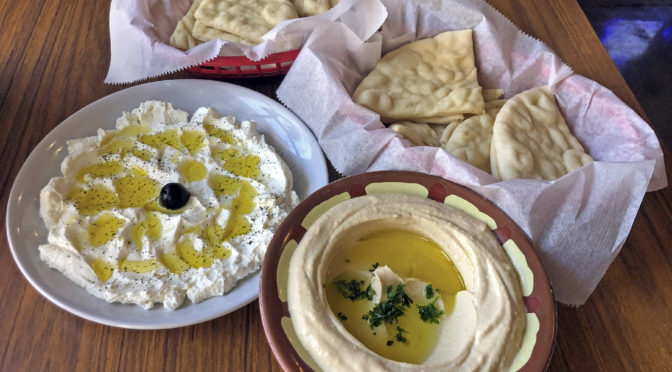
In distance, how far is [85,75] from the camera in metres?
1.95

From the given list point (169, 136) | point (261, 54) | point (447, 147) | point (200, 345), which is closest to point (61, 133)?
point (169, 136)

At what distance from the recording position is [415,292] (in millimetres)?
1229

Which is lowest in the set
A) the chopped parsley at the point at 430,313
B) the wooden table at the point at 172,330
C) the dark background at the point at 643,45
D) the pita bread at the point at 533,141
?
the dark background at the point at 643,45

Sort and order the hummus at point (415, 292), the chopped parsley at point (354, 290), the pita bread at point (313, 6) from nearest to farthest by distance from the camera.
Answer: the hummus at point (415, 292)
the chopped parsley at point (354, 290)
the pita bread at point (313, 6)

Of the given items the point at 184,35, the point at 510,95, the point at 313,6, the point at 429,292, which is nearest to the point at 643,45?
the point at 510,95

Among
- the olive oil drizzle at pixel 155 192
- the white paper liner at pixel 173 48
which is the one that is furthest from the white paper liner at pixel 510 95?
the olive oil drizzle at pixel 155 192

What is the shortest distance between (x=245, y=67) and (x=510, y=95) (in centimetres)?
97

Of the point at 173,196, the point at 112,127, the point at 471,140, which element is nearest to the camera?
the point at 173,196

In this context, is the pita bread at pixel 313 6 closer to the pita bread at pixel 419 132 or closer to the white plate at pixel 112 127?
the white plate at pixel 112 127

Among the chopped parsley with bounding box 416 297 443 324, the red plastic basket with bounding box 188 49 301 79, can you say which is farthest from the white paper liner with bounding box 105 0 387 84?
the chopped parsley with bounding box 416 297 443 324

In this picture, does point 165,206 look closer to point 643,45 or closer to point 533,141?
point 533,141

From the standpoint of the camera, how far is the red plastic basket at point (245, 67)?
1.76 metres

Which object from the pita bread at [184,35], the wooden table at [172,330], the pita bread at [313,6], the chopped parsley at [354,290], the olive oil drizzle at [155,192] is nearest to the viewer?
the chopped parsley at [354,290]

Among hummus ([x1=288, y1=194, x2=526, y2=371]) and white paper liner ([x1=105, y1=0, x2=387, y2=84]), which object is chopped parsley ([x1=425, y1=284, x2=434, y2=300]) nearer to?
hummus ([x1=288, y1=194, x2=526, y2=371])
